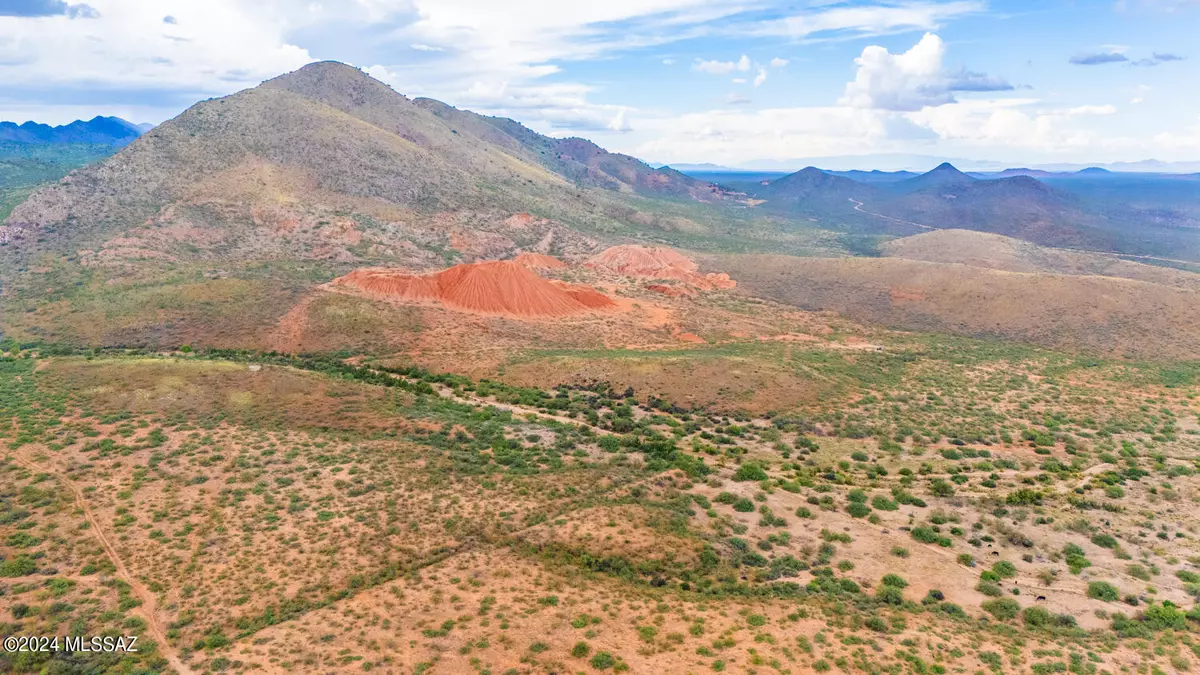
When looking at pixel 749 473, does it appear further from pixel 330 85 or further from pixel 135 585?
pixel 330 85

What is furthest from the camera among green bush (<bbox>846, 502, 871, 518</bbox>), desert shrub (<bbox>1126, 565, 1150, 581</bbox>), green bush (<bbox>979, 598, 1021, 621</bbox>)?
green bush (<bbox>846, 502, 871, 518</bbox>)

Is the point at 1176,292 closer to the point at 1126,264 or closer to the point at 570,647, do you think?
the point at 1126,264

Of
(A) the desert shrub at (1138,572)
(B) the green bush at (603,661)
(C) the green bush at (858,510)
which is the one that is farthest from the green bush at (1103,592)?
(B) the green bush at (603,661)

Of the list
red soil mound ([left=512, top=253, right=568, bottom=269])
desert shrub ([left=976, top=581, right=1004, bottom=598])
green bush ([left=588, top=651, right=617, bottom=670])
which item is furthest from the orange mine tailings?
green bush ([left=588, top=651, right=617, bottom=670])

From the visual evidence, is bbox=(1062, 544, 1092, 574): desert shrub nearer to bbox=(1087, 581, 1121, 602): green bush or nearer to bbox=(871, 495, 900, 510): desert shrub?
bbox=(1087, 581, 1121, 602): green bush

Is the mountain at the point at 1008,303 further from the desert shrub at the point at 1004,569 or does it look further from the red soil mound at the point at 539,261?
the desert shrub at the point at 1004,569
